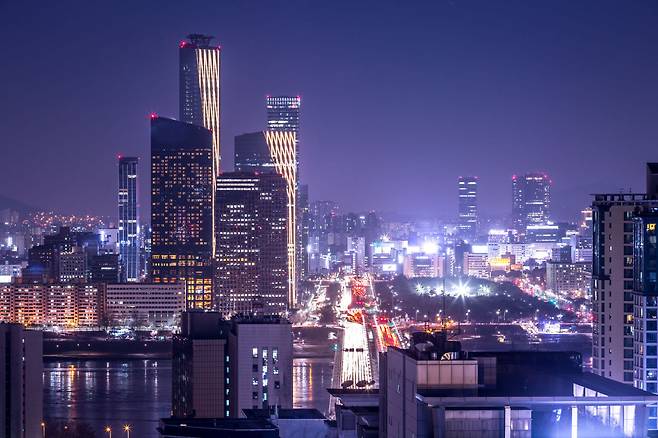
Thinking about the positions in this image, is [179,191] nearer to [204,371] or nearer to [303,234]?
[303,234]

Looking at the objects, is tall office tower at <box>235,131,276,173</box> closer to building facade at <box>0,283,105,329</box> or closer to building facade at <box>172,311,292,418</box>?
building facade at <box>0,283,105,329</box>

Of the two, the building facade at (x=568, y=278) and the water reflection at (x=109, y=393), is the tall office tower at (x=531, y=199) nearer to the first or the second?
the building facade at (x=568, y=278)

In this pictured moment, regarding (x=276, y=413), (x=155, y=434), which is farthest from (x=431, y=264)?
(x=276, y=413)

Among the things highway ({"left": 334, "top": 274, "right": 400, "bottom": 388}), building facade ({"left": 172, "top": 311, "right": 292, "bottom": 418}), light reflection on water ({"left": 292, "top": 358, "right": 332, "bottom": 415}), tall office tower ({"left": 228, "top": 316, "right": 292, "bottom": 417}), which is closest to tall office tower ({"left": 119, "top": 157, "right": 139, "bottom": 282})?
highway ({"left": 334, "top": 274, "right": 400, "bottom": 388})

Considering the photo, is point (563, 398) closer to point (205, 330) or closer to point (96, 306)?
point (205, 330)

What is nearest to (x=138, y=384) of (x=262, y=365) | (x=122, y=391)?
(x=122, y=391)

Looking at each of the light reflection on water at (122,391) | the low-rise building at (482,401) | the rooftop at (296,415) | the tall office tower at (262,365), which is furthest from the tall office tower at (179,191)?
the low-rise building at (482,401)

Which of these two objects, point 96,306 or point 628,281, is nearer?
point 628,281
